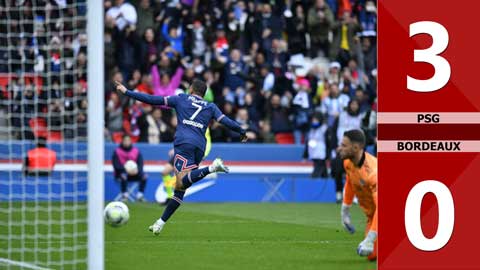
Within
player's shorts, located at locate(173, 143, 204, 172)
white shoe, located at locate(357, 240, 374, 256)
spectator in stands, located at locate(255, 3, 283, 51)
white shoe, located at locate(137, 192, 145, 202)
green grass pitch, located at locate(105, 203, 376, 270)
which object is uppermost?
spectator in stands, located at locate(255, 3, 283, 51)

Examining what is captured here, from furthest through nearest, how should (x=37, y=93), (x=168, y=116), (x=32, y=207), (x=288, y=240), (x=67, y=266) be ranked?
1. (x=168, y=116)
2. (x=32, y=207)
3. (x=37, y=93)
4. (x=288, y=240)
5. (x=67, y=266)

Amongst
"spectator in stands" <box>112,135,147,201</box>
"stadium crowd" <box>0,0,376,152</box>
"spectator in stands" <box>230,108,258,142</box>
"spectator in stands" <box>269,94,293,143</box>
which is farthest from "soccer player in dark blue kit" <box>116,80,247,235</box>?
"spectator in stands" <box>269,94,293,143</box>

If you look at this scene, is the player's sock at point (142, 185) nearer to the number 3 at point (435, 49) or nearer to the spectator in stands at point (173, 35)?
the spectator in stands at point (173, 35)

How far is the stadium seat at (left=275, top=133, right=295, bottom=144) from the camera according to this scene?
23562 millimetres

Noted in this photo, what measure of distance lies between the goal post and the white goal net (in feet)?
9.17

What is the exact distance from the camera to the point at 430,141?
697 cm

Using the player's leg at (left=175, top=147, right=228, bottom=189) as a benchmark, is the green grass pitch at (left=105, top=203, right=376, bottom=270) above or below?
below

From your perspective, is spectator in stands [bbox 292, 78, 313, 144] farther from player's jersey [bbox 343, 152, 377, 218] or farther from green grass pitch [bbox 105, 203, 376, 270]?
player's jersey [bbox 343, 152, 377, 218]

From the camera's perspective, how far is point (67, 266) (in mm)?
10312

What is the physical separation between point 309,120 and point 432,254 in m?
16.8

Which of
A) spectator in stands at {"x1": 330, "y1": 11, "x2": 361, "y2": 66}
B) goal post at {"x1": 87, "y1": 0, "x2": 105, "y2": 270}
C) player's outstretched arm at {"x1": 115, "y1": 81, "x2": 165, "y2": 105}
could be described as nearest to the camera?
goal post at {"x1": 87, "y1": 0, "x2": 105, "y2": 270}

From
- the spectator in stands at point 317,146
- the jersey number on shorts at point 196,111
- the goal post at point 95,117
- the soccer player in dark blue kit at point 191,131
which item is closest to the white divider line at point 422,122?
the goal post at point 95,117

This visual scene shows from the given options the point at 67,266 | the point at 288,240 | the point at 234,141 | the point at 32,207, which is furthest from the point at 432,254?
the point at 234,141

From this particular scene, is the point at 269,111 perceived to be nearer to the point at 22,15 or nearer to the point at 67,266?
the point at 22,15
